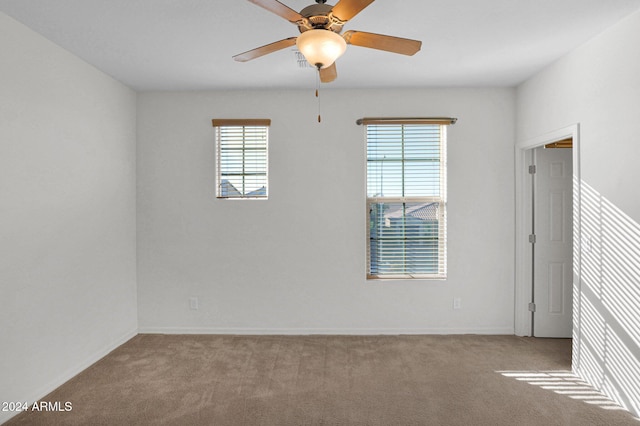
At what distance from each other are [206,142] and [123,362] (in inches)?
88.3

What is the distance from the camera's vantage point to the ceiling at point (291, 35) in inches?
93.5

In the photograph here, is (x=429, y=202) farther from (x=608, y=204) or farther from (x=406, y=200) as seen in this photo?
(x=608, y=204)

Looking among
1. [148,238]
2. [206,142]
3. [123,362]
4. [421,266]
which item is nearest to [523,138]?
[421,266]

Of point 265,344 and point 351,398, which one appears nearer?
point 351,398

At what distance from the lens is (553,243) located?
3873 mm

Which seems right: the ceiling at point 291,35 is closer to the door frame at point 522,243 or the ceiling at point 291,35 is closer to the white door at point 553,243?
the door frame at point 522,243

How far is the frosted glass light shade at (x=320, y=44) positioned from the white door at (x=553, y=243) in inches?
116

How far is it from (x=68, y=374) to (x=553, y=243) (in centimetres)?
457

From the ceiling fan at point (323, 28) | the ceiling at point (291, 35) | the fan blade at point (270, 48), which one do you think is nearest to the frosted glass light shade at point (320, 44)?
the ceiling fan at point (323, 28)

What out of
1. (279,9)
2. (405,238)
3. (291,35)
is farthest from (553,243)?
(279,9)

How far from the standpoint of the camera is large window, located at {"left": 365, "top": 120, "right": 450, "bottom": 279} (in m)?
4.05

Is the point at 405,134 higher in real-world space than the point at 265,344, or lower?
higher

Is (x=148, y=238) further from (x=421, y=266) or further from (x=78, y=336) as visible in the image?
(x=421, y=266)

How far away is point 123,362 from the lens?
3.34 meters
